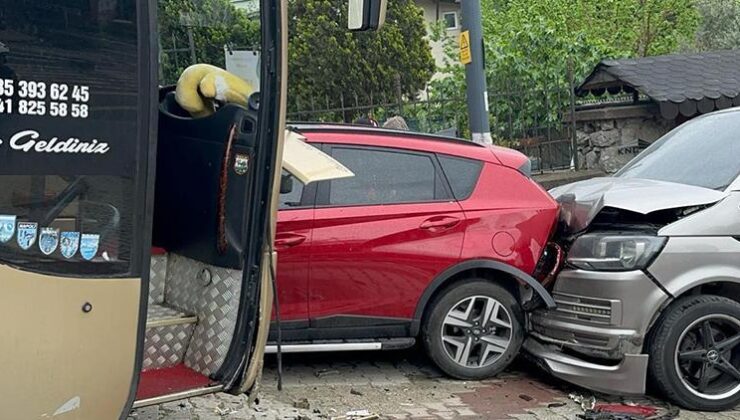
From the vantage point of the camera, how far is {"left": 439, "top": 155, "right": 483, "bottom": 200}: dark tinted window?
253 inches

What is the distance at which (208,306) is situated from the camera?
182 inches

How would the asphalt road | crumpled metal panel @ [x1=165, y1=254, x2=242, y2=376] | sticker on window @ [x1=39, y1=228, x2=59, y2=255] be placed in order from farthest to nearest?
the asphalt road → crumpled metal panel @ [x1=165, y1=254, x2=242, y2=376] → sticker on window @ [x1=39, y1=228, x2=59, y2=255]

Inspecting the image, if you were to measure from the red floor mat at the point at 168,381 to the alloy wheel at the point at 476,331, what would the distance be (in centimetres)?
220

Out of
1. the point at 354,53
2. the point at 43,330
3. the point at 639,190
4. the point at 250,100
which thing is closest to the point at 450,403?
the point at 639,190

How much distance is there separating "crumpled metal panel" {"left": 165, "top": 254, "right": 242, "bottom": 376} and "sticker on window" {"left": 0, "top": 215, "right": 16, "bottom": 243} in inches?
48.6

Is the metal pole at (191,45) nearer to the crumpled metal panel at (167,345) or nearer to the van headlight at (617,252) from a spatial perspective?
the crumpled metal panel at (167,345)

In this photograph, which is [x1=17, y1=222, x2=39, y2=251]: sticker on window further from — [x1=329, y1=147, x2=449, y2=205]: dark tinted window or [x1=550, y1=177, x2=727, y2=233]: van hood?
[x1=550, y1=177, x2=727, y2=233]: van hood

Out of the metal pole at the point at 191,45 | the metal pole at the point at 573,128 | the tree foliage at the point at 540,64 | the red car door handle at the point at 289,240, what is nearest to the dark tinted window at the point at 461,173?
the red car door handle at the point at 289,240

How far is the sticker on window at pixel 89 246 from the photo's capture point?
142 inches

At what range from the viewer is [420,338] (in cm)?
643

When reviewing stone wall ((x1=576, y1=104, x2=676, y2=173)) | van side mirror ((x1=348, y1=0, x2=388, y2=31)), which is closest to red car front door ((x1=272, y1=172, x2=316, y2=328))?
van side mirror ((x1=348, y1=0, x2=388, y2=31))

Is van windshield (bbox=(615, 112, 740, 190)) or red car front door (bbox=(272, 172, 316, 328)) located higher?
van windshield (bbox=(615, 112, 740, 190))

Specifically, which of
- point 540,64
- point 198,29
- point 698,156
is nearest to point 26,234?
point 198,29

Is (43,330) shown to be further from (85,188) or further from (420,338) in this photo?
(420,338)
